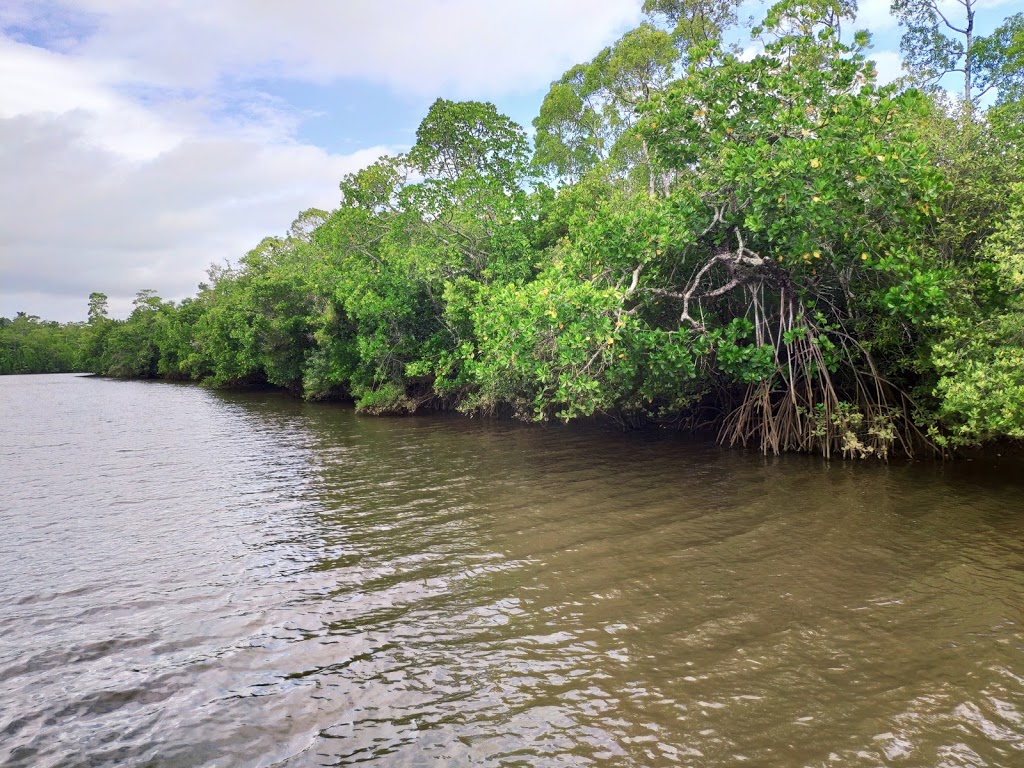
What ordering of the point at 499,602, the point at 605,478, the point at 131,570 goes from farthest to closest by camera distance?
the point at 605,478 < the point at 131,570 < the point at 499,602

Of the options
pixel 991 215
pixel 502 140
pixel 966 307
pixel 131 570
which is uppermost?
pixel 502 140

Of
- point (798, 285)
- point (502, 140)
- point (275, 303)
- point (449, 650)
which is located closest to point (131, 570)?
point (449, 650)

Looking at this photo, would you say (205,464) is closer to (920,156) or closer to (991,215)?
(920,156)

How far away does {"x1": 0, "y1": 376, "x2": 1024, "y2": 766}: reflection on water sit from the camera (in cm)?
408

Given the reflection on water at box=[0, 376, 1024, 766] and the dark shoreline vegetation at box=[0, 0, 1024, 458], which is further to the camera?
the dark shoreline vegetation at box=[0, 0, 1024, 458]

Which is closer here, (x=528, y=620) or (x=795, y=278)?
(x=528, y=620)

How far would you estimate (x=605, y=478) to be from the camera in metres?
11.2

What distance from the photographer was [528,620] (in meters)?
5.75

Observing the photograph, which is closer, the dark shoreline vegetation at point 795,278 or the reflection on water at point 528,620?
the reflection on water at point 528,620

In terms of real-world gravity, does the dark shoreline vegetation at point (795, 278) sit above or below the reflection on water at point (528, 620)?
above

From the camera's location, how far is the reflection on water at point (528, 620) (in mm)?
4082

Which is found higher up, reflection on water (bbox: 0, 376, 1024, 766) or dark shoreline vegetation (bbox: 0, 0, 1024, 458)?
dark shoreline vegetation (bbox: 0, 0, 1024, 458)

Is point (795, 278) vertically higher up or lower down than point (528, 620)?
higher up

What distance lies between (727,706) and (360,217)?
71.3ft
